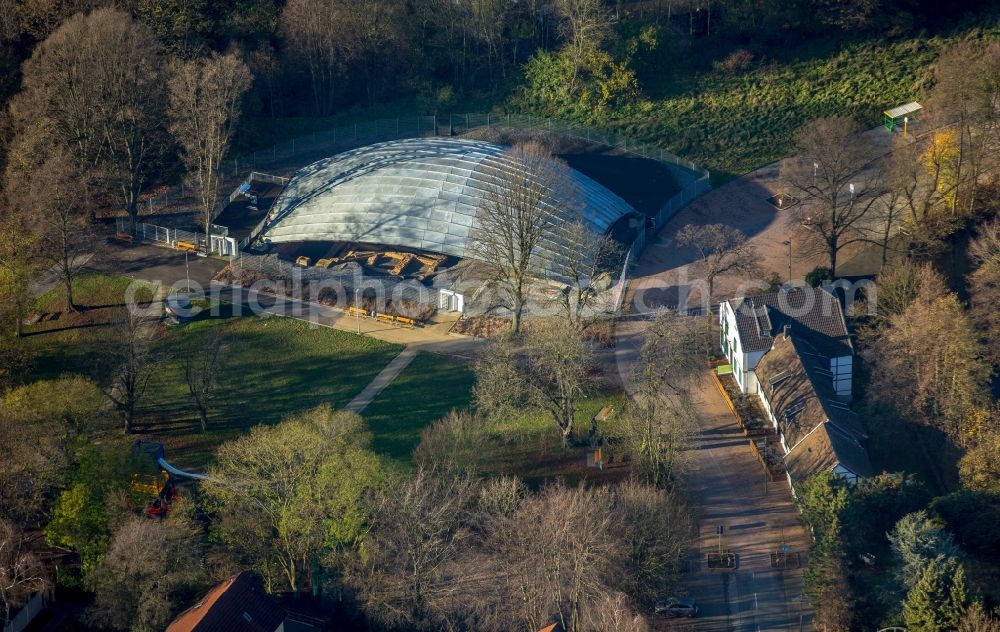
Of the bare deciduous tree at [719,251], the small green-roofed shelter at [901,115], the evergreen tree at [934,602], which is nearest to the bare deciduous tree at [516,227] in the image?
the bare deciduous tree at [719,251]

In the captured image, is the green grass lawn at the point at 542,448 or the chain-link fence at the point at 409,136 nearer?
the green grass lawn at the point at 542,448

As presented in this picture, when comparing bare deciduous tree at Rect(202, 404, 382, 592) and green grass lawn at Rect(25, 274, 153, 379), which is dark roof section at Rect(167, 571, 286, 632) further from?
green grass lawn at Rect(25, 274, 153, 379)

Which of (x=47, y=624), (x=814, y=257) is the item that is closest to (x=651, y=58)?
(x=814, y=257)

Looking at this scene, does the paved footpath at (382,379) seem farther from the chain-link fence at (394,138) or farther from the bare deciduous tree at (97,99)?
the chain-link fence at (394,138)

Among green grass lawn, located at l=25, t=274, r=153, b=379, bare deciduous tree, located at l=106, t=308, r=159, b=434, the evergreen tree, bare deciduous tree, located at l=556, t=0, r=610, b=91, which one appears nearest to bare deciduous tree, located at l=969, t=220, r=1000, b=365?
the evergreen tree

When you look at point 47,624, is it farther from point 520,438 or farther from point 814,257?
point 814,257
